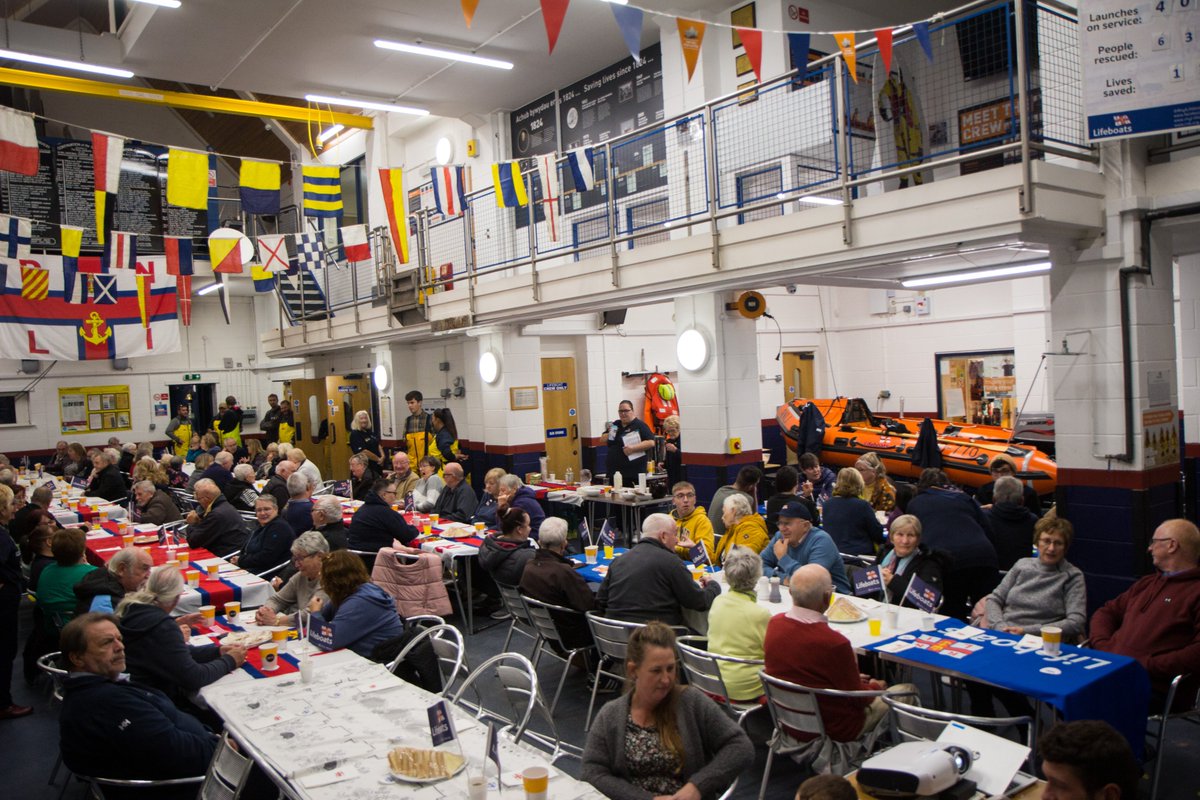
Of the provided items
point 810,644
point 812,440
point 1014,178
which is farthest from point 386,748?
point 812,440

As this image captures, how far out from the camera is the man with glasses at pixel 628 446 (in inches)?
389

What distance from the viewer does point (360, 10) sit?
9547 mm

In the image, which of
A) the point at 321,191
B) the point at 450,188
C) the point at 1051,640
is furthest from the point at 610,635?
the point at 321,191

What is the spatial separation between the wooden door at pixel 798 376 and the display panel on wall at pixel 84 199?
35.1ft

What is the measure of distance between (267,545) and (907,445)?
841cm

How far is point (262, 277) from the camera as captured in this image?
11906 mm

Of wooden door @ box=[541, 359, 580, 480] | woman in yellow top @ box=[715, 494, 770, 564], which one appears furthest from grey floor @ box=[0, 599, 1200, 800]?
wooden door @ box=[541, 359, 580, 480]

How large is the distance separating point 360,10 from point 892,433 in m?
8.62

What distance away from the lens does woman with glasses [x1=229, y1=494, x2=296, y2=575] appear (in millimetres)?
6383

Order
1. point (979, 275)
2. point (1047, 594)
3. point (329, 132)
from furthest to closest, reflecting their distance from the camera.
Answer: point (329, 132), point (979, 275), point (1047, 594)

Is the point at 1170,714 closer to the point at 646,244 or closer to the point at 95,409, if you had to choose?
the point at 646,244

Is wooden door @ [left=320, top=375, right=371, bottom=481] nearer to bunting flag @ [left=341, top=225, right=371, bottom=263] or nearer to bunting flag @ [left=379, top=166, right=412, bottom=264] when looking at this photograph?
bunting flag @ [left=341, top=225, right=371, bottom=263]

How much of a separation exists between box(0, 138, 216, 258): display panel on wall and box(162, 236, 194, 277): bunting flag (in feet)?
8.08

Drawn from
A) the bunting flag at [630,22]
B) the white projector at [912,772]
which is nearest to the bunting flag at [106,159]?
the bunting flag at [630,22]
